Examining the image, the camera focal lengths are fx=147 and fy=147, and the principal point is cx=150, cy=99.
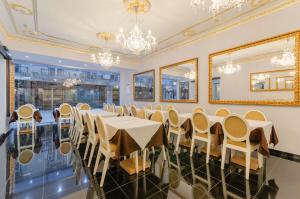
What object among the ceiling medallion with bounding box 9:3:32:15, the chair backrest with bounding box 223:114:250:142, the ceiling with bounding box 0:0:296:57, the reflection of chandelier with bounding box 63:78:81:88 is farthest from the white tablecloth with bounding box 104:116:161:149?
the reflection of chandelier with bounding box 63:78:81:88

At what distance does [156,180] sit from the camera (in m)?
2.27

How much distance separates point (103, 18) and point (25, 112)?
418 centimetres

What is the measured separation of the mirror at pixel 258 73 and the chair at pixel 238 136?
60.6 inches

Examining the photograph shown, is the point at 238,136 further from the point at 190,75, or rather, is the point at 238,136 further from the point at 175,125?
the point at 190,75

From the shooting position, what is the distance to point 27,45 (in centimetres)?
515

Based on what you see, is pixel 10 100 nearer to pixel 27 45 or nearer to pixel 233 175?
pixel 27 45

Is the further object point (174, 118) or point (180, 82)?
point (180, 82)

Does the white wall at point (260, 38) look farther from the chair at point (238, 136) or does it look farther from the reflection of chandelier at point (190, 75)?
the chair at point (238, 136)

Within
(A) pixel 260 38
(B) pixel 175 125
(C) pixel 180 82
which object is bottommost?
(B) pixel 175 125

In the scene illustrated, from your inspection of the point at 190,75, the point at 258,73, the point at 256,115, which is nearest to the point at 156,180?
the point at 256,115

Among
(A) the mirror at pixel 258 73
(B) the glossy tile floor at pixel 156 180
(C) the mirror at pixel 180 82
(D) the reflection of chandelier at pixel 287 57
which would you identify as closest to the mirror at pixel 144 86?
(C) the mirror at pixel 180 82

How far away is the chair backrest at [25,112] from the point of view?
16.2 feet

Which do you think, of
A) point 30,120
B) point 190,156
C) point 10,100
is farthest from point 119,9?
point 10,100

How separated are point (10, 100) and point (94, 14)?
5052 mm
